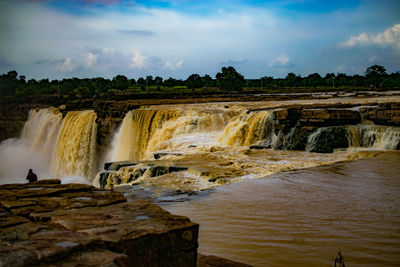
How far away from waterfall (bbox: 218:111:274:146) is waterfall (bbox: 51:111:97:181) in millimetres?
10464

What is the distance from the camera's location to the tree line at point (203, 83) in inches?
2489

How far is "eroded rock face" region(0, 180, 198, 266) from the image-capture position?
2758 millimetres

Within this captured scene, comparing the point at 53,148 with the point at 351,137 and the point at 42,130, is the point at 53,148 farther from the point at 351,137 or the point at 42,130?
the point at 351,137

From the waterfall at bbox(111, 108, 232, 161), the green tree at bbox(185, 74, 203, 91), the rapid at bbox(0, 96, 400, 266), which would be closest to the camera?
the rapid at bbox(0, 96, 400, 266)

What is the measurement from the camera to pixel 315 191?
31.1 feet

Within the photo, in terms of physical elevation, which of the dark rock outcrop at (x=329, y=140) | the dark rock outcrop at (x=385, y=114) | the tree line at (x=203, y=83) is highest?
the tree line at (x=203, y=83)

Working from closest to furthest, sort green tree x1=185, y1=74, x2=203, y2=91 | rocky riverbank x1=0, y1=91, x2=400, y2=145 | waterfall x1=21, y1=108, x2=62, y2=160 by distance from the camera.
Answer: rocky riverbank x1=0, y1=91, x2=400, y2=145 < waterfall x1=21, y1=108, x2=62, y2=160 < green tree x1=185, y1=74, x2=203, y2=91

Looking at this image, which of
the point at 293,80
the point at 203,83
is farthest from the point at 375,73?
the point at 203,83

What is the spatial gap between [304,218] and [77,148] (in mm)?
20503

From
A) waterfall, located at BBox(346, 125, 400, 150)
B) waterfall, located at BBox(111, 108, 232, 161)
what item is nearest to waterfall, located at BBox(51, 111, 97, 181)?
waterfall, located at BBox(111, 108, 232, 161)

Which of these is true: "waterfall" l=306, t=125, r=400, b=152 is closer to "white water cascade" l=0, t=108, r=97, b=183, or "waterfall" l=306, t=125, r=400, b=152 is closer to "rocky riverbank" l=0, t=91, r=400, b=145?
"rocky riverbank" l=0, t=91, r=400, b=145

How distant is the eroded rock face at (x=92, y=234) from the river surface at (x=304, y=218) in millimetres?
2199

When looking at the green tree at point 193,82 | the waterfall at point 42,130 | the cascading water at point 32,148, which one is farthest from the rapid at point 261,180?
the green tree at point 193,82

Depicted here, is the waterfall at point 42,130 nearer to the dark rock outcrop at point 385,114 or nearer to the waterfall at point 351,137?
the waterfall at point 351,137
